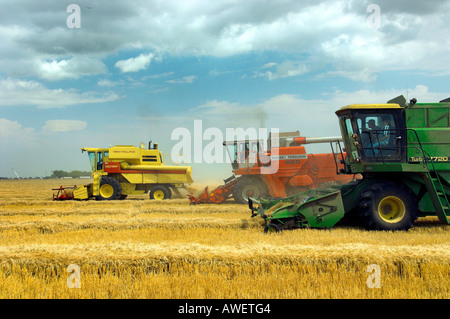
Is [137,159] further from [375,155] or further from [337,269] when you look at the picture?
[337,269]

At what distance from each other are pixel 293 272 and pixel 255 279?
1.73 feet

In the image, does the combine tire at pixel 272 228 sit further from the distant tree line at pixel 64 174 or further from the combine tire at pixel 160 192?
the distant tree line at pixel 64 174

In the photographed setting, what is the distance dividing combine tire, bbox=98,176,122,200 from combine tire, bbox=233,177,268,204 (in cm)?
539

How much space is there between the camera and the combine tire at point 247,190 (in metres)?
13.1

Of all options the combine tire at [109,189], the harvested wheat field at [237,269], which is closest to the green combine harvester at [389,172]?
the harvested wheat field at [237,269]

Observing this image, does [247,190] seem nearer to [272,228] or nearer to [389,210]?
[272,228]

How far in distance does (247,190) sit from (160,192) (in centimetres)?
443

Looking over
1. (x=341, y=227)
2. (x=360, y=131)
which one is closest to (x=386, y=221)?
(x=341, y=227)

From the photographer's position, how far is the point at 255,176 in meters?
13.3

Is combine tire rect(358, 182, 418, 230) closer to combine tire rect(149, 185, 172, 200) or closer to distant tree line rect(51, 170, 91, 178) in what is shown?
combine tire rect(149, 185, 172, 200)

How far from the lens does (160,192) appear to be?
1572 centimetres

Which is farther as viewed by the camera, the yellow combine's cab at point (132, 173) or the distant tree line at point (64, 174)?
the distant tree line at point (64, 174)

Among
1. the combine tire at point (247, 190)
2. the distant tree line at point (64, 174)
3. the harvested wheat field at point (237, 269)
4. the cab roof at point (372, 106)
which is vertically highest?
the cab roof at point (372, 106)

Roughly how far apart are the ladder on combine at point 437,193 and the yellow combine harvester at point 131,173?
1037 cm
